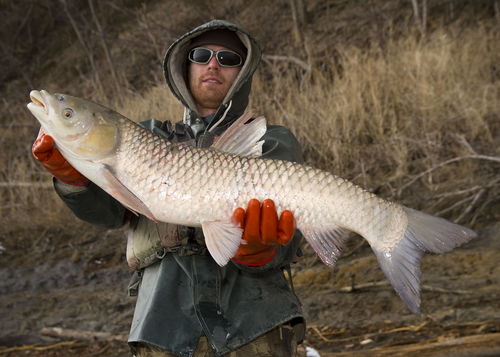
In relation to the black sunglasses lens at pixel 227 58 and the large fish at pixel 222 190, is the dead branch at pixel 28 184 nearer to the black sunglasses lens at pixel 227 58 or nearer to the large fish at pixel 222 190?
the black sunglasses lens at pixel 227 58

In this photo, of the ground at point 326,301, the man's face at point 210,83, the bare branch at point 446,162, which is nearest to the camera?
the man's face at point 210,83

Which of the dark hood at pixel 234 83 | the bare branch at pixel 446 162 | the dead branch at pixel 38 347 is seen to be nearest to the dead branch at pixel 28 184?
the dead branch at pixel 38 347

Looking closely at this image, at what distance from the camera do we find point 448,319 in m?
4.23

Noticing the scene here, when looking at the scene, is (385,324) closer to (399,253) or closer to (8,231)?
(399,253)

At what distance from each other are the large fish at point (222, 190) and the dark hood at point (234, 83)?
28.7 inches

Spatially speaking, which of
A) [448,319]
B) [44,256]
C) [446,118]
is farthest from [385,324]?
[44,256]

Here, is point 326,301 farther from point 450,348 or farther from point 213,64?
point 213,64

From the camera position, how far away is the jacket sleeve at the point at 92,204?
2588 mm

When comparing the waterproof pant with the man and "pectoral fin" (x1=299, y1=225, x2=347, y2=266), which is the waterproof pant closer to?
the man

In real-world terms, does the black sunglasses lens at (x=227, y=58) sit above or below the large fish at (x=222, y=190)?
above

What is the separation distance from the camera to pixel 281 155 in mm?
2838

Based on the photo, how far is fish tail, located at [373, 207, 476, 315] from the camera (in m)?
2.28

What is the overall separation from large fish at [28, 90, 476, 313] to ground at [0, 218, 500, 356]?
156 centimetres

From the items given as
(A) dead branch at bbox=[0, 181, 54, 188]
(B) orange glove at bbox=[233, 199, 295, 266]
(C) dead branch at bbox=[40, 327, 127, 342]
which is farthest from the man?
(A) dead branch at bbox=[0, 181, 54, 188]
